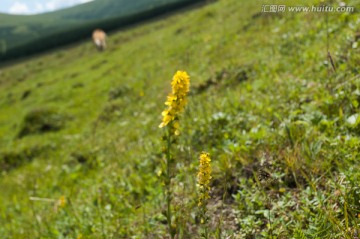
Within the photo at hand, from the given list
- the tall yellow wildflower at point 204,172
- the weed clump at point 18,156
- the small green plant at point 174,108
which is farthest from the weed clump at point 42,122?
the tall yellow wildflower at point 204,172

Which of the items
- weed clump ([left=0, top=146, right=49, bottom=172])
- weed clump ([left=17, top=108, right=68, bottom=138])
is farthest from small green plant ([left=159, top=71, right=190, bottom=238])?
weed clump ([left=17, top=108, right=68, bottom=138])

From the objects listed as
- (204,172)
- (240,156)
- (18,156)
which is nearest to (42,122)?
(18,156)

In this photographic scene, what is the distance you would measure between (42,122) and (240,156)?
16.0 meters

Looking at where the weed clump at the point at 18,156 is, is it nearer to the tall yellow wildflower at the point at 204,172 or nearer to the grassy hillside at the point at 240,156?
the grassy hillside at the point at 240,156

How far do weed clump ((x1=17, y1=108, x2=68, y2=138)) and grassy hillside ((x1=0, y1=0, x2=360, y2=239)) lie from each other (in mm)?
4045

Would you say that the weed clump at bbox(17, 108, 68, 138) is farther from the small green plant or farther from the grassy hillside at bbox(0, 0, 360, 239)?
the small green plant

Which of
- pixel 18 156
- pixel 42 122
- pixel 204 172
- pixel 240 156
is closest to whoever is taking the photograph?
pixel 204 172

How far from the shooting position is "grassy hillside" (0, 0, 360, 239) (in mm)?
3945

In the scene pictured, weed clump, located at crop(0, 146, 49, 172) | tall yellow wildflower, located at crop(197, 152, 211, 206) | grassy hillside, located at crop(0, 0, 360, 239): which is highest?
tall yellow wildflower, located at crop(197, 152, 211, 206)

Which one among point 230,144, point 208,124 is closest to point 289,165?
point 230,144

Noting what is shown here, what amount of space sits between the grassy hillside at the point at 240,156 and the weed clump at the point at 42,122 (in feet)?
13.3

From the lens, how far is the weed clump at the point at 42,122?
1884 cm

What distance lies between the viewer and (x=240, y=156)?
16.8 feet

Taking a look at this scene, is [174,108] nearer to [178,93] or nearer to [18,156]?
[178,93]
